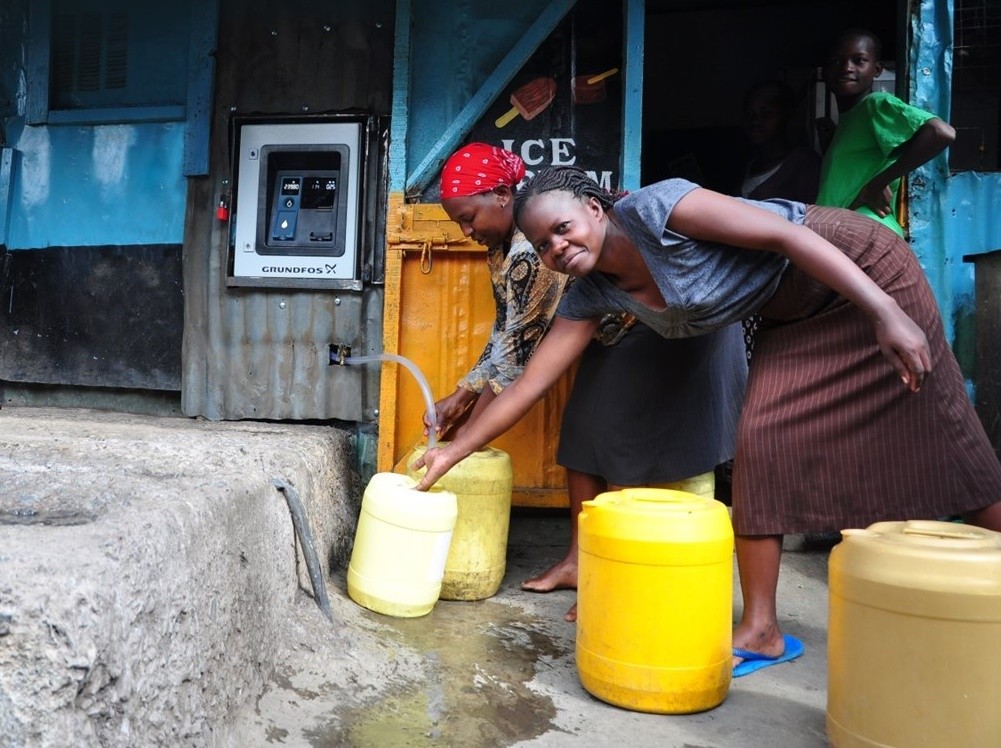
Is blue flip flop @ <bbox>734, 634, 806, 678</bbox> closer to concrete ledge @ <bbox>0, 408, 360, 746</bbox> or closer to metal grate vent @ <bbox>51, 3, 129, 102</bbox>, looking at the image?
concrete ledge @ <bbox>0, 408, 360, 746</bbox>

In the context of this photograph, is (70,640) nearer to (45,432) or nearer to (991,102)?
(45,432)

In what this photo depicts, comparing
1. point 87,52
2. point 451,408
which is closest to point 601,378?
point 451,408

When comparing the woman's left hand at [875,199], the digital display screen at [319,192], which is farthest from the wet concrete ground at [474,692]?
the digital display screen at [319,192]

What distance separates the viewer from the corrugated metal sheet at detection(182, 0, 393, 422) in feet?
12.2

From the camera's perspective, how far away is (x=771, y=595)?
242cm

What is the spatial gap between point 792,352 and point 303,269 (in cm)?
223

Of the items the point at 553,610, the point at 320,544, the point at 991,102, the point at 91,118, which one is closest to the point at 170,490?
the point at 320,544

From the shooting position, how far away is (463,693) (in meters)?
2.26

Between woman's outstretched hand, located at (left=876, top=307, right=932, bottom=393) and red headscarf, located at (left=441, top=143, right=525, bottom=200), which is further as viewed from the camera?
red headscarf, located at (left=441, top=143, right=525, bottom=200)

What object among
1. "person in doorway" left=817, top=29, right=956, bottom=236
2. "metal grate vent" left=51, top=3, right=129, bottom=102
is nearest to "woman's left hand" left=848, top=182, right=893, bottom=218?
"person in doorway" left=817, top=29, right=956, bottom=236

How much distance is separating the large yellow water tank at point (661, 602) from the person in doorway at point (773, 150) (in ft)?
7.62

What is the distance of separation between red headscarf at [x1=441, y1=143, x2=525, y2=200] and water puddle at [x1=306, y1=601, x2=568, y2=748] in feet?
4.99

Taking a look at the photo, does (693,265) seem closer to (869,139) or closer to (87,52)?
(869,139)

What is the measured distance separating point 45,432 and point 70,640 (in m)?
1.73
